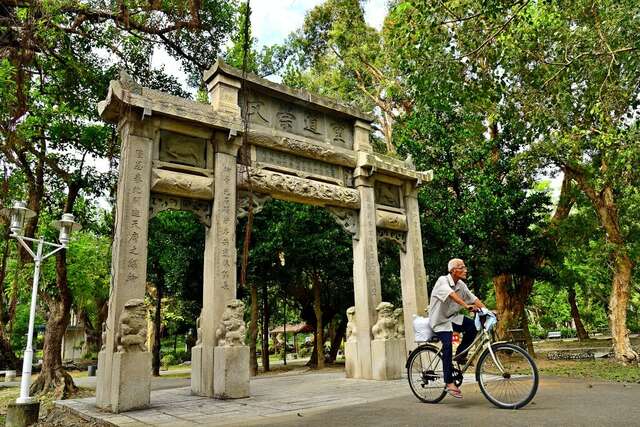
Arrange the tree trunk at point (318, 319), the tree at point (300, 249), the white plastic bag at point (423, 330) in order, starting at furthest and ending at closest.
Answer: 1. the tree trunk at point (318, 319)
2. the tree at point (300, 249)
3. the white plastic bag at point (423, 330)

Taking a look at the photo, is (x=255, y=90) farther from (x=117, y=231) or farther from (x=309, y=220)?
(x=309, y=220)

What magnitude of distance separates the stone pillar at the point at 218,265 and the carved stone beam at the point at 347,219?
104 inches

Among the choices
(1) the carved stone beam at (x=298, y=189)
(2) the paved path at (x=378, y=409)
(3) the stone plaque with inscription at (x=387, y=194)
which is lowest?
(2) the paved path at (x=378, y=409)

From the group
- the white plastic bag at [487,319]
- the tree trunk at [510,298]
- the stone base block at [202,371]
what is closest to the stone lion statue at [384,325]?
the stone base block at [202,371]

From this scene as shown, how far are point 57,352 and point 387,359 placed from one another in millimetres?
8304

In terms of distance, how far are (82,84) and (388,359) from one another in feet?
29.2

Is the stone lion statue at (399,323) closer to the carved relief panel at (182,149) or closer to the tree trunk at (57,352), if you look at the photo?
the carved relief panel at (182,149)

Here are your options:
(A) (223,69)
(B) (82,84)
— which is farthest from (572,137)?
(B) (82,84)

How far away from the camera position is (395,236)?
10781 mm

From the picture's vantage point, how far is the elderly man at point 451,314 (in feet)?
16.1

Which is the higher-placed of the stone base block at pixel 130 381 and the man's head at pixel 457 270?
the man's head at pixel 457 270

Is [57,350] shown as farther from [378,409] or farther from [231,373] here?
[378,409]

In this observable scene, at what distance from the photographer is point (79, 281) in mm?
20172

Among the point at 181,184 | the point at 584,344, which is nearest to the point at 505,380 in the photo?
the point at 181,184
